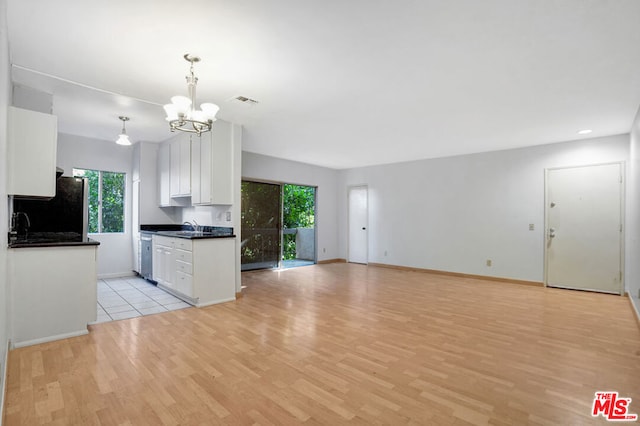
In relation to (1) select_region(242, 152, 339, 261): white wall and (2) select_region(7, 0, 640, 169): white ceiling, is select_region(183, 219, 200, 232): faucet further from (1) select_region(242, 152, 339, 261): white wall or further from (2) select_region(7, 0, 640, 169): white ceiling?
(2) select_region(7, 0, 640, 169): white ceiling

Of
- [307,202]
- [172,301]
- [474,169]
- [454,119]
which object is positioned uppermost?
[454,119]

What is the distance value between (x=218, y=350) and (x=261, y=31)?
2.62 metres

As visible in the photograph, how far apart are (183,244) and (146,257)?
170cm

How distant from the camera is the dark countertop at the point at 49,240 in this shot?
9.47 feet

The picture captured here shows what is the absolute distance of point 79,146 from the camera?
550cm

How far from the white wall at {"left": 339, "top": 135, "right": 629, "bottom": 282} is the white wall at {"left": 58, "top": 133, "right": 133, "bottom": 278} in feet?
17.4

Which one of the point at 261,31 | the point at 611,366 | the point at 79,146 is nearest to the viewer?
the point at 261,31

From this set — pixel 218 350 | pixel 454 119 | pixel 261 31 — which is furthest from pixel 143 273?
pixel 454 119

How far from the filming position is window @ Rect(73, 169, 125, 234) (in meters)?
5.71

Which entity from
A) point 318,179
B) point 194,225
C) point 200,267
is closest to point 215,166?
point 200,267

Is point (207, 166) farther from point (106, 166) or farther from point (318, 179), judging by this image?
point (318, 179)

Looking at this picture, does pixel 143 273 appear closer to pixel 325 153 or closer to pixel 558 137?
pixel 325 153

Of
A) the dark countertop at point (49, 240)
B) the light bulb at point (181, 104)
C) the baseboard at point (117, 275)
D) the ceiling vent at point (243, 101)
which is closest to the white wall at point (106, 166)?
the baseboard at point (117, 275)

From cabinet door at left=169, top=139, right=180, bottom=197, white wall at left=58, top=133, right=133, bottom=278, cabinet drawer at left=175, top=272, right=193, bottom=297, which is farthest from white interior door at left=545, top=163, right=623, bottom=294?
white wall at left=58, top=133, right=133, bottom=278
